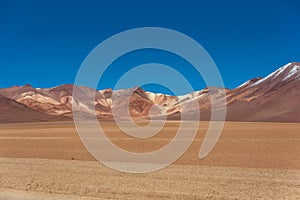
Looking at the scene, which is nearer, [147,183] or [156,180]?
[147,183]

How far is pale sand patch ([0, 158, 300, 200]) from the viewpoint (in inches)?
548

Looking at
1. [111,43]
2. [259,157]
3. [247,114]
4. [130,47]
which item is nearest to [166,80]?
[130,47]

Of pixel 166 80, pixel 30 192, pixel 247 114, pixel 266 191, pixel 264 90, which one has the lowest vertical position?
pixel 266 191

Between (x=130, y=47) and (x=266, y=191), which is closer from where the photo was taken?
(x=266, y=191)

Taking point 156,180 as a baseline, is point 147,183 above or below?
below

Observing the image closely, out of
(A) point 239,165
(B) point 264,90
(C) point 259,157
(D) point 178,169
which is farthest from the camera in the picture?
(B) point 264,90

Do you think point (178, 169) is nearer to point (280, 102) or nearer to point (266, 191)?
point (266, 191)

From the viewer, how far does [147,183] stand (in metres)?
16.2

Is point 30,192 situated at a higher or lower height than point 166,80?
lower

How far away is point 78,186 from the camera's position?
50.7 feet

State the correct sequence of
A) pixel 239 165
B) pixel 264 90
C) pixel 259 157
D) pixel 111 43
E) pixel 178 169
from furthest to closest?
pixel 264 90
pixel 259 157
pixel 239 165
pixel 178 169
pixel 111 43

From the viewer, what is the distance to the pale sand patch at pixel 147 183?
45.6 feet

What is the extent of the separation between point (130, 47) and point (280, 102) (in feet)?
501

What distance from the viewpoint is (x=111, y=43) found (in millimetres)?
16844
